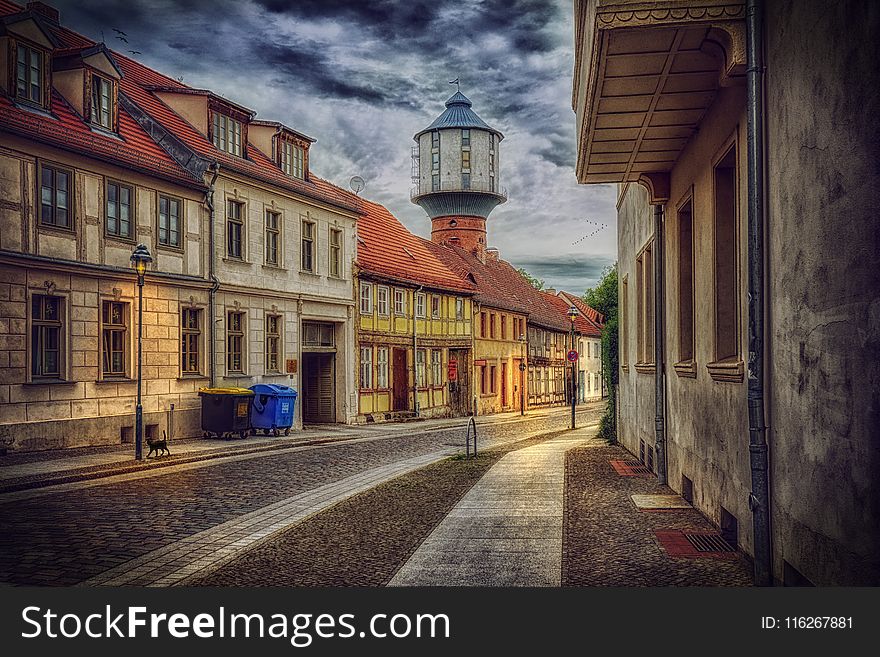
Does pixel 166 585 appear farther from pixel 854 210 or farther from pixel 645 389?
pixel 645 389

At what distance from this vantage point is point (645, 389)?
47.5ft

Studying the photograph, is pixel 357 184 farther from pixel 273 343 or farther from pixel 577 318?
pixel 577 318

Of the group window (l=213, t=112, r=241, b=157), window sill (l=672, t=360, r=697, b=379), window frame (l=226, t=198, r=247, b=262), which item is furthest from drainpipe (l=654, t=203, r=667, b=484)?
window (l=213, t=112, r=241, b=157)

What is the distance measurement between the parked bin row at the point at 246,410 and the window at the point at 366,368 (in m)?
8.14

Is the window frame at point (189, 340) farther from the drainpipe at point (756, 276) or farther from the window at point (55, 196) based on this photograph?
the drainpipe at point (756, 276)

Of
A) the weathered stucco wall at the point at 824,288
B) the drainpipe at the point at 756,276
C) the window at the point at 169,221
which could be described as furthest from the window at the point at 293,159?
the weathered stucco wall at the point at 824,288

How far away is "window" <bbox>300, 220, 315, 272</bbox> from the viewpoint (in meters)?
28.5

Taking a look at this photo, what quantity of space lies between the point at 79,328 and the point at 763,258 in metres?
15.8

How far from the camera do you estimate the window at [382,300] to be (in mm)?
33822

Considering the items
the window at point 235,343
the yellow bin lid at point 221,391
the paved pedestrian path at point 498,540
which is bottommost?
the paved pedestrian path at point 498,540

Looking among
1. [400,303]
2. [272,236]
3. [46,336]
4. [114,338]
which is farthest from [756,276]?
[400,303]

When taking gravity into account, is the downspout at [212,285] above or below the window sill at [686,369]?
Result: above

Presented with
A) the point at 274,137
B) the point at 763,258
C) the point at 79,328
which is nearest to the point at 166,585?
the point at 763,258

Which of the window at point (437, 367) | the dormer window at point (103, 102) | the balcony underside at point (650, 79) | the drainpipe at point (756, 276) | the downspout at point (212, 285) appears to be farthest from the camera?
the window at point (437, 367)
